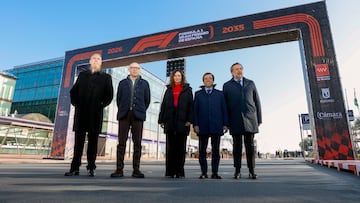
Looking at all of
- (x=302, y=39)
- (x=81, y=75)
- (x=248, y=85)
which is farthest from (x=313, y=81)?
(x=81, y=75)

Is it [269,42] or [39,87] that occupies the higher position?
[39,87]

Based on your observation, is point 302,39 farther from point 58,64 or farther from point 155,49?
point 58,64

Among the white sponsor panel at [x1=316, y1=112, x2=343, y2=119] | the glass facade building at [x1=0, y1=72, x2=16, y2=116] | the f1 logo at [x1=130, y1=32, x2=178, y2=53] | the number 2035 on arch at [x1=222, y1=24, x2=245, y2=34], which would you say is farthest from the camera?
the glass facade building at [x1=0, y1=72, x2=16, y2=116]

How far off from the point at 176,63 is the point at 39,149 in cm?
1315

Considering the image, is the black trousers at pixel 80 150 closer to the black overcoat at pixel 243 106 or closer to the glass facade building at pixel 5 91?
the black overcoat at pixel 243 106

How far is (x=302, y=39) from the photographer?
11375 millimetres

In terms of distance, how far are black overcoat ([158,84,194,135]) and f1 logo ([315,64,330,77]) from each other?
8725 millimetres

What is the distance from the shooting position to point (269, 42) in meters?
12.8

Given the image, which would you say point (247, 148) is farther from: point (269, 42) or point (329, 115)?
point (269, 42)

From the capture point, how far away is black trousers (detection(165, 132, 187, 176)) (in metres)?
3.67

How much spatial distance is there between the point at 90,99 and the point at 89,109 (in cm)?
15

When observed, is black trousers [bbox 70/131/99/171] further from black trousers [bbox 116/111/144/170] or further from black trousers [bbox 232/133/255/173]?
black trousers [bbox 232/133/255/173]

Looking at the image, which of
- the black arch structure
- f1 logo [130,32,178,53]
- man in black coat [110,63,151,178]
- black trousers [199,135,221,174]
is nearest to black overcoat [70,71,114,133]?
man in black coat [110,63,151,178]

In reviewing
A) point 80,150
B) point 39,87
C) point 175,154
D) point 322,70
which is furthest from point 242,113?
point 39,87
